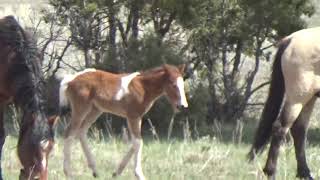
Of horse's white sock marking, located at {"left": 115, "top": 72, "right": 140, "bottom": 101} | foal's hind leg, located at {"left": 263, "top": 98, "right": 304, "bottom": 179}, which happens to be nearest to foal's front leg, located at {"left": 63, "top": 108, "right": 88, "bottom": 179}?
horse's white sock marking, located at {"left": 115, "top": 72, "right": 140, "bottom": 101}

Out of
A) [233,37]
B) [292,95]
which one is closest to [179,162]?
[292,95]

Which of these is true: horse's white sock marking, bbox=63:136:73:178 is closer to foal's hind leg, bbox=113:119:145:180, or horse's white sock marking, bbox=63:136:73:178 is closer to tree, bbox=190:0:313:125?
foal's hind leg, bbox=113:119:145:180

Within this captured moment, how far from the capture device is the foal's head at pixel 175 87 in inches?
283

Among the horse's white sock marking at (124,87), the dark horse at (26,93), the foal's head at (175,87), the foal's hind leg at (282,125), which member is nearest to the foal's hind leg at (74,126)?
the horse's white sock marking at (124,87)

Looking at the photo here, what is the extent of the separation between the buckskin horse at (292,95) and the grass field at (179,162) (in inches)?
8.7

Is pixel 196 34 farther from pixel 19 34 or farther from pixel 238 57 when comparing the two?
pixel 19 34

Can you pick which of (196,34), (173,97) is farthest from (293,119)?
(196,34)

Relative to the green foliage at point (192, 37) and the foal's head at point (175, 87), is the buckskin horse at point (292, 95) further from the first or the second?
the green foliage at point (192, 37)

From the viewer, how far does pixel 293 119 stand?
26.0ft

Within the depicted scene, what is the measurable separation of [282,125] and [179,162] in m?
1.28

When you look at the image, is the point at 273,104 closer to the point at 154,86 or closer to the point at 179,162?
the point at 179,162

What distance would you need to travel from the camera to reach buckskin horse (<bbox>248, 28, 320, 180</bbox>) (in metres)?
7.81

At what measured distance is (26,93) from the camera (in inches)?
232

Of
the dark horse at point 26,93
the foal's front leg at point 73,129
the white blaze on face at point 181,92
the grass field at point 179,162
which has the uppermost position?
the dark horse at point 26,93
